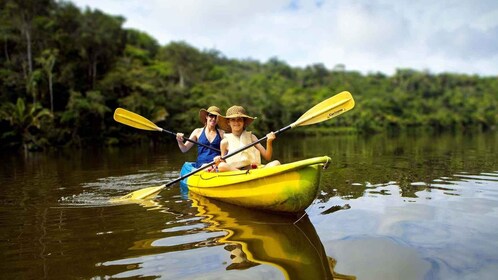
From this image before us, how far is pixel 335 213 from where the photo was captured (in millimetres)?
4473

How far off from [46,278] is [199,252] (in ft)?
3.59

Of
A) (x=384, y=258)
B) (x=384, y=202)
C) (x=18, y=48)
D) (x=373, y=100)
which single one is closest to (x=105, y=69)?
(x=18, y=48)

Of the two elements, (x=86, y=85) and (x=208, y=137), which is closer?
(x=208, y=137)

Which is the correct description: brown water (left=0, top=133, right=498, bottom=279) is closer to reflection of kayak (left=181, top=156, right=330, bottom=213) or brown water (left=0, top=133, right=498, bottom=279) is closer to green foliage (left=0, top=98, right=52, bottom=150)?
reflection of kayak (left=181, top=156, right=330, bottom=213)

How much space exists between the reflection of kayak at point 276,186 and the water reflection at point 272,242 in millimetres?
149

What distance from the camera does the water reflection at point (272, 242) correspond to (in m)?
2.83

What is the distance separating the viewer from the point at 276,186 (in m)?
4.15

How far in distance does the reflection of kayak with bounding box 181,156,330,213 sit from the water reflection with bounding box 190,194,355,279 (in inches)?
5.8

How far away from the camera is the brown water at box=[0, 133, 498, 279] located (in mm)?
2803

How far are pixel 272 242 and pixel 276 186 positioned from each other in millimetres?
820

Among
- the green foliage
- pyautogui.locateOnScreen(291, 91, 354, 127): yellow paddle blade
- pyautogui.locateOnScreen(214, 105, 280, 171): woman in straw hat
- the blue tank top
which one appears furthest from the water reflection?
the green foliage

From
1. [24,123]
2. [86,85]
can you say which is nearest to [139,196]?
[24,123]

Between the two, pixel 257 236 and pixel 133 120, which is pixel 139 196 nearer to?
pixel 133 120

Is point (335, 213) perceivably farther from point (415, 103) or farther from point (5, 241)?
point (415, 103)
